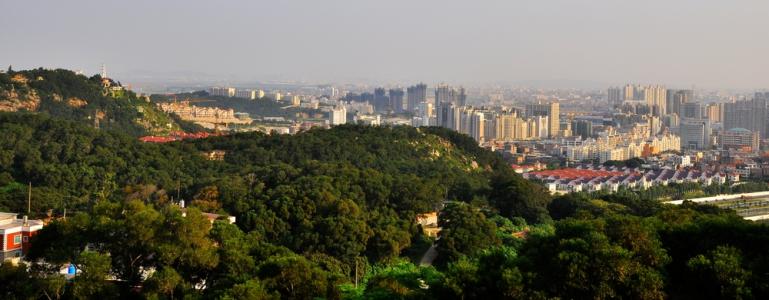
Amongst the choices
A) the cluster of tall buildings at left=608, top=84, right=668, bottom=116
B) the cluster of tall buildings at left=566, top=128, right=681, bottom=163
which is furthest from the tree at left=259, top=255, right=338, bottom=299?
the cluster of tall buildings at left=608, top=84, right=668, bottom=116

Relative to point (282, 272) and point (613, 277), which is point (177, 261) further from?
point (613, 277)

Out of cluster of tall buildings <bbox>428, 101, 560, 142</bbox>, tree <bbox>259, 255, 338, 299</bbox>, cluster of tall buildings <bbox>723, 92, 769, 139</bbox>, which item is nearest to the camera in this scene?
tree <bbox>259, 255, 338, 299</bbox>

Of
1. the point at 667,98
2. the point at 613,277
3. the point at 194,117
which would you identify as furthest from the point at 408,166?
the point at 667,98

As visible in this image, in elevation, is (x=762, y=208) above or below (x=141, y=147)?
below

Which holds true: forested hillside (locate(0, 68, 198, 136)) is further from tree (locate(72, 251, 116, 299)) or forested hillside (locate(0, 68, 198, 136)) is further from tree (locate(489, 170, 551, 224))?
tree (locate(72, 251, 116, 299))

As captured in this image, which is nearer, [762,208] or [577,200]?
[577,200]

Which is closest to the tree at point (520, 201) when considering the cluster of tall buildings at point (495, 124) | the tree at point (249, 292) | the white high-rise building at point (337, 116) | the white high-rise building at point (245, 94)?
the tree at point (249, 292)
